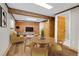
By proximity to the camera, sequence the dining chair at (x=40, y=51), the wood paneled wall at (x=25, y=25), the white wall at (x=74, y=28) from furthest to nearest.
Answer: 1. the wood paneled wall at (x=25, y=25)
2. the white wall at (x=74, y=28)
3. the dining chair at (x=40, y=51)

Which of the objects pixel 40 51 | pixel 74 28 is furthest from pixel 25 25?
pixel 40 51

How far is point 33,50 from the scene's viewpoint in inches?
93.6

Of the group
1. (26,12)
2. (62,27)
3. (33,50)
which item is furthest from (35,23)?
(33,50)

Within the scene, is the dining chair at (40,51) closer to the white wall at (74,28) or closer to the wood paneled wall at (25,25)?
the white wall at (74,28)

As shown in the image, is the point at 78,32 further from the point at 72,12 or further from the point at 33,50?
the point at 33,50

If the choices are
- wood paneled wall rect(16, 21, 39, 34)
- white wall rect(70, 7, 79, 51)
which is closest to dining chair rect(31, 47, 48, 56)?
white wall rect(70, 7, 79, 51)

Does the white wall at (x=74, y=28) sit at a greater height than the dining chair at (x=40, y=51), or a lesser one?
greater

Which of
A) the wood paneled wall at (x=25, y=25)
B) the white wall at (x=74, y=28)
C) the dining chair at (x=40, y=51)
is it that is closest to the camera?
the dining chair at (x=40, y=51)

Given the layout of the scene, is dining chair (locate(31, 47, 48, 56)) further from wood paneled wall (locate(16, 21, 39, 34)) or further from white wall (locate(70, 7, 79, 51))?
wood paneled wall (locate(16, 21, 39, 34))

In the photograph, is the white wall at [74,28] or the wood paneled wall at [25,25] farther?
the wood paneled wall at [25,25]

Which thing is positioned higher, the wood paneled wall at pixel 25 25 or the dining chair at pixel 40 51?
the wood paneled wall at pixel 25 25

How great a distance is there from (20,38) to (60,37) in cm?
286

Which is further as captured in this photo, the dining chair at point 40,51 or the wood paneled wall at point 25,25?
the wood paneled wall at point 25,25

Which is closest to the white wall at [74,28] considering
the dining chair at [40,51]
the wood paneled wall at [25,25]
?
the dining chair at [40,51]
